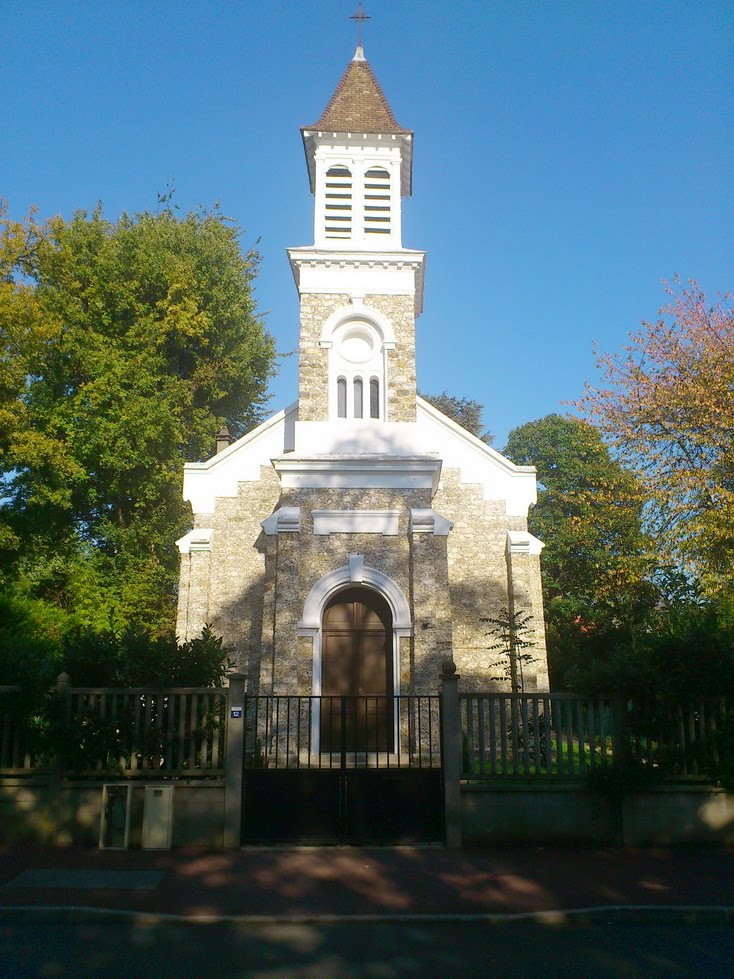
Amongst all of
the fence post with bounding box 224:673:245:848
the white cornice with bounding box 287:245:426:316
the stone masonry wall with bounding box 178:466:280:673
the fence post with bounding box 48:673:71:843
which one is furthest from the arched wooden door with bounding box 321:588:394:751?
the white cornice with bounding box 287:245:426:316

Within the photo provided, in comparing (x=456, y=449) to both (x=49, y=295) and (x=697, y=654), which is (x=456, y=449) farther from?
(x=49, y=295)

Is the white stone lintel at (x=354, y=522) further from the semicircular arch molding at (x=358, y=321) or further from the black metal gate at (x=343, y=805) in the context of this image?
the black metal gate at (x=343, y=805)

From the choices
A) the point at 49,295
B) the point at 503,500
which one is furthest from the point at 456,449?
the point at 49,295

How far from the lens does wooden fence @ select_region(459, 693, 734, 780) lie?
34.9 feet

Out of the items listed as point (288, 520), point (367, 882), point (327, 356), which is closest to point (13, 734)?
point (367, 882)

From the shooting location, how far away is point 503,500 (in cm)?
2097

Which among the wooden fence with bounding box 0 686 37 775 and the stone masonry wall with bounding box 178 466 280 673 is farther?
the stone masonry wall with bounding box 178 466 280 673

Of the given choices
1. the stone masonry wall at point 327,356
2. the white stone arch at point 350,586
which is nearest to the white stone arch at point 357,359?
the stone masonry wall at point 327,356

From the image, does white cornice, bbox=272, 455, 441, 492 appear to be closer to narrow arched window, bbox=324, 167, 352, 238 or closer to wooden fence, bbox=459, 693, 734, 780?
narrow arched window, bbox=324, 167, 352, 238

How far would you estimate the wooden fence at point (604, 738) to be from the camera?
34.9 ft

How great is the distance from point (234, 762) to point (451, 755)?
291 centimetres

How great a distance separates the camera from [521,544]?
2016 centimetres

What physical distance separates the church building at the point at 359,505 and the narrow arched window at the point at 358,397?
40 millimetres

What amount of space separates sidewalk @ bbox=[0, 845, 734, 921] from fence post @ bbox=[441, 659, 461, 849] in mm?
374
